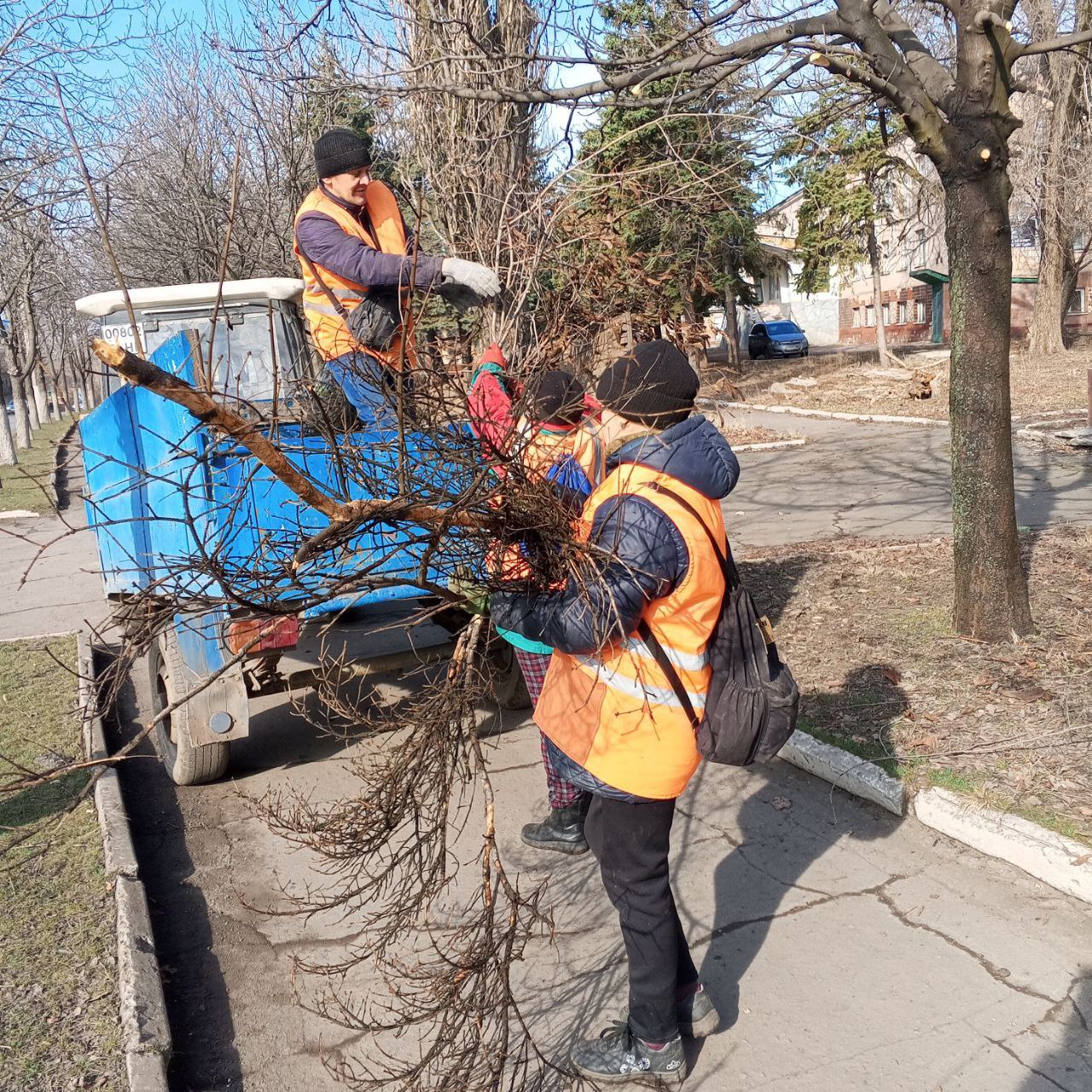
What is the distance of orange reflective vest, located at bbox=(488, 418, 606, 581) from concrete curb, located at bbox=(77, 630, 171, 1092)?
3.22ft

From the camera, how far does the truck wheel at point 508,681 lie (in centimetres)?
525

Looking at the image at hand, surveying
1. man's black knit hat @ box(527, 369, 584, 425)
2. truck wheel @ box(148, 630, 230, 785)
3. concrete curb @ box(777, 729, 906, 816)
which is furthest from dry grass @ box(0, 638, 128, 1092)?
concrete curb @ box(777, 729, 906, 816)

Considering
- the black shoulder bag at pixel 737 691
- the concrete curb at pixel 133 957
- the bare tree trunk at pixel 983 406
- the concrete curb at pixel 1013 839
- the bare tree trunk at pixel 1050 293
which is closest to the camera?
the black shoulder bag at pixel 737 691

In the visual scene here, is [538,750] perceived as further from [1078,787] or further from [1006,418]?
[1006,418]

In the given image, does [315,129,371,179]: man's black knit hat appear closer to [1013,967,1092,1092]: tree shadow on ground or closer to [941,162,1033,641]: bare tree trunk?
[941,162,1033,641]: bare tree trunk

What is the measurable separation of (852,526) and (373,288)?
6.36 m

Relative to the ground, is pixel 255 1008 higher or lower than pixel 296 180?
lower

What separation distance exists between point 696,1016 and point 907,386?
2127 centimetres

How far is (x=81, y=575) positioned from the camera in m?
10.5

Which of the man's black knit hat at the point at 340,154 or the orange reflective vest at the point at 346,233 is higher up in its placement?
the man's black knit hat at the point at 340,154

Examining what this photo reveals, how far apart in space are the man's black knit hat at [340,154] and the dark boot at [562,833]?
282 centimetres

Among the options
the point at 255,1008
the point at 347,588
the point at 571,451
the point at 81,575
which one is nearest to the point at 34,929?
the point at 255,1008

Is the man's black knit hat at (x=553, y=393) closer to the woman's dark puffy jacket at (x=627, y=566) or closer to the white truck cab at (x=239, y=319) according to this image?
the woman's dark puffy jacket at (x=627, y=566)

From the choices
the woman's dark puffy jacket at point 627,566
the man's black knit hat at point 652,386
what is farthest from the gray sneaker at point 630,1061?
the man's black knit hat at point 652,386
